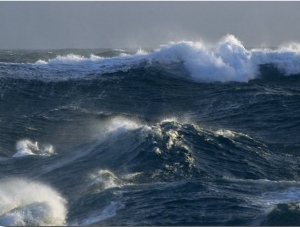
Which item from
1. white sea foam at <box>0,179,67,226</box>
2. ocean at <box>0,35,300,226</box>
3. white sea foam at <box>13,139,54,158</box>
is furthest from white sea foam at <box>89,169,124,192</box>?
white sea foam at <box>13,139,54,158</box>

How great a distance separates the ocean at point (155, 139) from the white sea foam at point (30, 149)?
8 centimetres

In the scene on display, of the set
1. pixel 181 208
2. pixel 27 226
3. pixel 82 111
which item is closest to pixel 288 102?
pixel 82 111

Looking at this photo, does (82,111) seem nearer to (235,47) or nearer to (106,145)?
(106,145)

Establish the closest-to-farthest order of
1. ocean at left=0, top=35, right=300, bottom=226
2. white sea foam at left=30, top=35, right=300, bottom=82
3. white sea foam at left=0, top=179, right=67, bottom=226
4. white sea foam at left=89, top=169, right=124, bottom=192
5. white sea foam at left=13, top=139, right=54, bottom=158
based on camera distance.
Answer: white sea foam at left=0, top=179, right=67, bottom=226, ocean at left=0, top=35, right=300, bottom=226, white sea foam at left=89, top=169, right=124, bottom=192, white sea foam at left=13, top=139, right=54, bottom=158, white sea foam at left=30, top=35, right=300, bottom=82

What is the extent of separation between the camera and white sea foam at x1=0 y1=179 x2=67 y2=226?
678 inches

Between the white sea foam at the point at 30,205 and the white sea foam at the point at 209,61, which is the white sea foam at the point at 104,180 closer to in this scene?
the white sea foam at the point at 30,205

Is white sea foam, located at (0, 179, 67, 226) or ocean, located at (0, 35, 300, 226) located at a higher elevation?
ocean, located at (0, 35, 300, 226)

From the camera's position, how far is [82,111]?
3509cm

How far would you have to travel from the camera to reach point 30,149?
28766 mm

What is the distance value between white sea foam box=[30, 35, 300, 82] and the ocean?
0.09m

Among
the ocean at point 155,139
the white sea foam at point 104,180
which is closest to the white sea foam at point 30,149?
the ocean at point 155,139

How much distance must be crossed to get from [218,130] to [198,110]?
586 cm

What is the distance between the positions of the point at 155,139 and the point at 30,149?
21.1ft

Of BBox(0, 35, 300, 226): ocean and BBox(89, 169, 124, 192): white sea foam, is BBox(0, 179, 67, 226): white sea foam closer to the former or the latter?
BBox(0, 35, 300, 226): ocean
